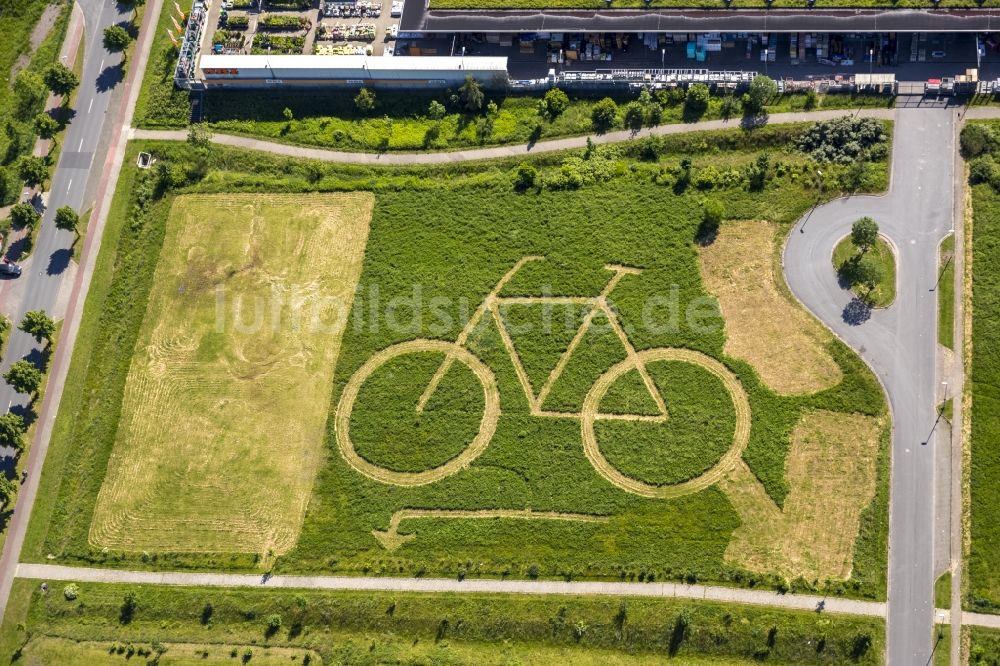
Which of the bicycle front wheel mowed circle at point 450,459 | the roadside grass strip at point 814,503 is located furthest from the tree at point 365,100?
the roadside grass strip at point 814,503

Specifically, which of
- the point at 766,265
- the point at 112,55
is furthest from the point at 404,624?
the point at 112,55

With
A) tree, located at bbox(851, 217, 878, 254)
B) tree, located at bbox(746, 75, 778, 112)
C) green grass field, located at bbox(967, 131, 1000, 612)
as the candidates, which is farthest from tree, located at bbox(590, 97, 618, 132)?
green grass field, located at bbox(967, 131, 1000, 612)

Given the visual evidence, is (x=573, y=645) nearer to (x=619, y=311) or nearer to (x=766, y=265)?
(x=619, y=311)

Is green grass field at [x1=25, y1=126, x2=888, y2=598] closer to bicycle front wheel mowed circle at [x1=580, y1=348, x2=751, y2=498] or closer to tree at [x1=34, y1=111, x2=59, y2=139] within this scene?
bicycle front wheel mowed circle at [x1=580, y1=348, x2=751, y2=498]

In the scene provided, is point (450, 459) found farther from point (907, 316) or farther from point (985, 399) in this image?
point (985, 399)

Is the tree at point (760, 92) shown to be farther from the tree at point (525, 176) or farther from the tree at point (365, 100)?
the tree at point (365, 100)
